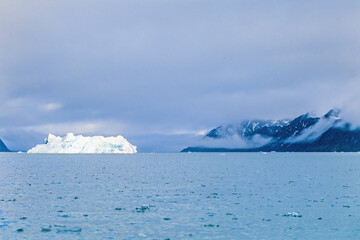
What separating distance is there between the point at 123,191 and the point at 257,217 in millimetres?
27673

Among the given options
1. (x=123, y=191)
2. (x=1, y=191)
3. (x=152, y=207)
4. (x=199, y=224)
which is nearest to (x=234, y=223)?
(x=199, y=224)

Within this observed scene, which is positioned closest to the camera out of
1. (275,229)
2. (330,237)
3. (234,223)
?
(330,237)

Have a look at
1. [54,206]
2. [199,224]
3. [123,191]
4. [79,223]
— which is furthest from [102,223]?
[123,191]

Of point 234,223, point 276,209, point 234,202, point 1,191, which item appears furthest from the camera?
point 1,191

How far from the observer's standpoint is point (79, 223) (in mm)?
34375

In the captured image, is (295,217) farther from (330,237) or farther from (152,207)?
(152,207)

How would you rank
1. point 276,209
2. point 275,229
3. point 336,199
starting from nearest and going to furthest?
1. point 275,229
2. point 276,209
3. point 336,199

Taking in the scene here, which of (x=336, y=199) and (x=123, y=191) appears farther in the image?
(x=123, y=191)

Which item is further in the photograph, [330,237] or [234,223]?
[234,223]

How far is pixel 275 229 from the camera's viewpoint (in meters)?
32.4

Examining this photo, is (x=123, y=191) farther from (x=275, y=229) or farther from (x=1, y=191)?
(x=275, y=229)

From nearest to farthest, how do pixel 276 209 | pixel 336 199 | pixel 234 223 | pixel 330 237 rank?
pixel 330 237 < pixel 234 223 < pixel 276 209 < pixel 336 199

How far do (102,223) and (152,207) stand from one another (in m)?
9.64

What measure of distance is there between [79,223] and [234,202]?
21069 millimetres
